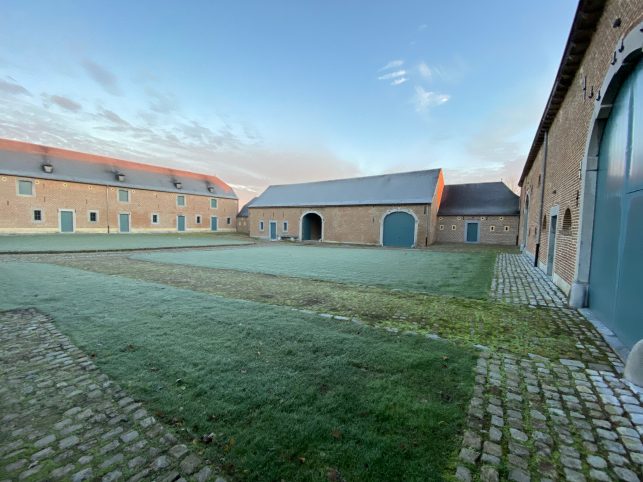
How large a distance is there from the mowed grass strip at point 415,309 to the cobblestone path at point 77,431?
10.8 ft

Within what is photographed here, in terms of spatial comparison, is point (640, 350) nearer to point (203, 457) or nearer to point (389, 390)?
point (389, 390)

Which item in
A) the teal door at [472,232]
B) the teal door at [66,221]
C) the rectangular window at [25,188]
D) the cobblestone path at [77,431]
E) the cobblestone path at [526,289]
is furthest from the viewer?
the teal door at [66,221]

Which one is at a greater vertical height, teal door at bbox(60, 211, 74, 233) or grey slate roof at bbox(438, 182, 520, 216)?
grey slate roof at bbox(438, 182, 520, 216)

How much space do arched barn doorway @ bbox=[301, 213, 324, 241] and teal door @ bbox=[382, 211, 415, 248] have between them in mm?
7712

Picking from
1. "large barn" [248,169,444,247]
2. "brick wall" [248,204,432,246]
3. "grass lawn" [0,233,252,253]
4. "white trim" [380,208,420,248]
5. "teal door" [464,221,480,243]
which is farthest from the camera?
"teal door" [464,221,480,243]

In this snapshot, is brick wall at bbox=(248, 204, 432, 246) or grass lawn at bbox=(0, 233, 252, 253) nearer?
grass lawn at bbox=(0, 233, 252, 253)

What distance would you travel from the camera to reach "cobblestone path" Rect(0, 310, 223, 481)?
191cm

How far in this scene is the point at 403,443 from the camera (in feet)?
7.07

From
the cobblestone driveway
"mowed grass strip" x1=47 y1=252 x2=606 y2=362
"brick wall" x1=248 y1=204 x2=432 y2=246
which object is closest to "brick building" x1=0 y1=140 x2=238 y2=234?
"brick wall" x1=248 y1=204 x2=432 y2=246

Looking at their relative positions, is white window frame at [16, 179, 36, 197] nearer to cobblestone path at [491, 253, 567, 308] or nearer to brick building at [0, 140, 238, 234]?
brick building at [0, 140, 238, 234]

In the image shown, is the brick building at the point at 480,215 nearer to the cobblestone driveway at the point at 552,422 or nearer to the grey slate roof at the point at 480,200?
the grey slate roof at the point at 480,200

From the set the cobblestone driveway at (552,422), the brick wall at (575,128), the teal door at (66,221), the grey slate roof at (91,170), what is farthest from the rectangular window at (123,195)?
the cobblestone driveway at (552,422)

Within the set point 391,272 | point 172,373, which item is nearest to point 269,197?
point 391,272

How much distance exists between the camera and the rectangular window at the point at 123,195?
32531mm
